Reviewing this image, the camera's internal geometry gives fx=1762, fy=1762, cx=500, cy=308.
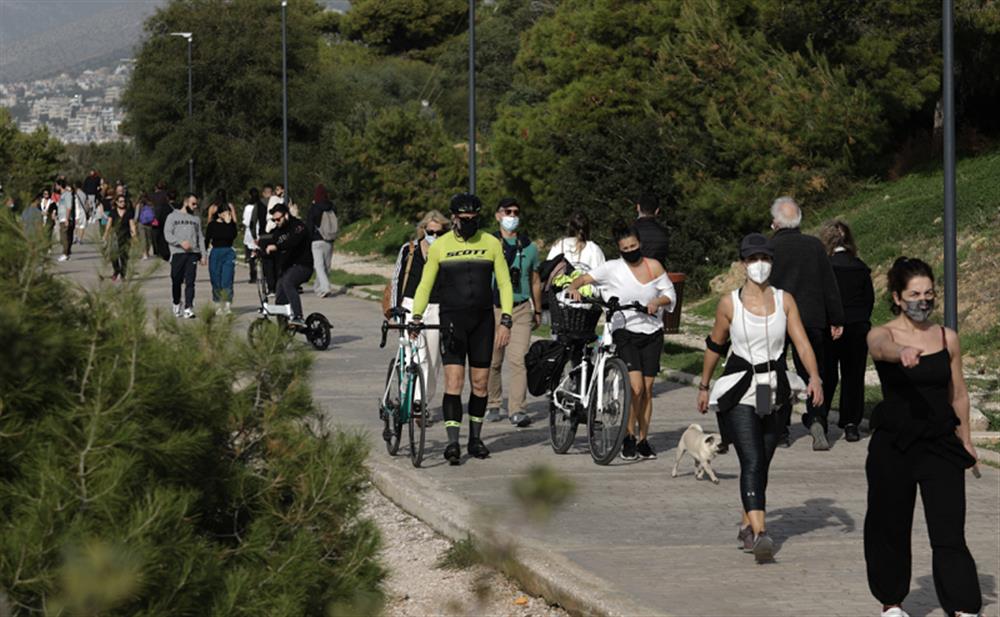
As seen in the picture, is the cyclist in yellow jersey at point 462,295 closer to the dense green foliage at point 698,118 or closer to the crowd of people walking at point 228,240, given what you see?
the crowd of people walking at point 228,240

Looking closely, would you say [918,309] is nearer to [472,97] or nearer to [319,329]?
[319,329]

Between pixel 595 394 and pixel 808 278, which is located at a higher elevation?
pixel 808 278

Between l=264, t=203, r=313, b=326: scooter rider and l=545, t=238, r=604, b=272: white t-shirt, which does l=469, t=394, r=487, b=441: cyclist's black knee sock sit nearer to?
l=545, t=238, r=604, b=272: white t-shirt

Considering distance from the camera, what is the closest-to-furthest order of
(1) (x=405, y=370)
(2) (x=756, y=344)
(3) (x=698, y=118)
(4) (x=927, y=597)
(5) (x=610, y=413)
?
1. (4) (x=927, y=597)
2. (2) (x=756, y=344)
3. (5) (x=610, y=413)
4. (1) (x=405, y=370)
5. (3) (x=698, y=118)

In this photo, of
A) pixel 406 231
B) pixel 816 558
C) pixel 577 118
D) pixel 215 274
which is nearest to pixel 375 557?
pixel 816 558

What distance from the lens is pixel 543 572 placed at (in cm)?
790

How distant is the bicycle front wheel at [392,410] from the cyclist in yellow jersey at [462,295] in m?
0.53

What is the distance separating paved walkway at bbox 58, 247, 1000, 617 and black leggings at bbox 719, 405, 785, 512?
32 centimetres

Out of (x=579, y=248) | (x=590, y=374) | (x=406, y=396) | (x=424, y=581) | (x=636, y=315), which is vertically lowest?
(x=424, y=581)

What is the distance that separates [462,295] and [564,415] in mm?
Answer: 1316

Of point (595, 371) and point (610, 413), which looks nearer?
point (610, 413)

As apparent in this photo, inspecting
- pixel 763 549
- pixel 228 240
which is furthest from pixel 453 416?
pixel 228 240

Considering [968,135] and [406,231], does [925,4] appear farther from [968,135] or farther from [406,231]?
[406,231]

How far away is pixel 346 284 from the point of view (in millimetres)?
31719
